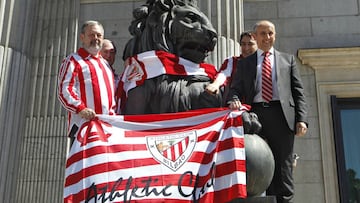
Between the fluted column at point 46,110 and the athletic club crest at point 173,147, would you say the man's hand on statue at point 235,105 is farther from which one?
the fluted column at point 46,110

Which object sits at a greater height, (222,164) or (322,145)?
(322,145)

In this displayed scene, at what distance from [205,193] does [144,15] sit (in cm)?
211

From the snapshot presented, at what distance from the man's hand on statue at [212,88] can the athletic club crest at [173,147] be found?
0.50 metres

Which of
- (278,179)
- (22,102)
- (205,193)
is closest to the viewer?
(205,193)

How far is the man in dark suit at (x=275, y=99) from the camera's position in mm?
4039

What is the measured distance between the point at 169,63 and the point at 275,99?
1.03 m

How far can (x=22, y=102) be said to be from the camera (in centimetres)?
898

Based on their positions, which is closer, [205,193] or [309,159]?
[205,193]

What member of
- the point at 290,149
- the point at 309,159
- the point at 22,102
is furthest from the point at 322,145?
the point at 22,102

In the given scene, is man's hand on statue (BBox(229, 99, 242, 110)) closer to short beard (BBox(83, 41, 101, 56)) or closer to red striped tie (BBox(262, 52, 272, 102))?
red striped tie (BBox(262, 52, 272, 102))

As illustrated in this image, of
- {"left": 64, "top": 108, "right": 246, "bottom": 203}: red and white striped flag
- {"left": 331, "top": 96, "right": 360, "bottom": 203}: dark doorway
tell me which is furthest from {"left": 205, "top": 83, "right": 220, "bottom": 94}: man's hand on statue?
{"left": 331, "top": 96, "right": 360, "bottom": 203}: dark doorway

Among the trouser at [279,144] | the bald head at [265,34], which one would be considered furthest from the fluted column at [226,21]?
the trouser at [279,144]

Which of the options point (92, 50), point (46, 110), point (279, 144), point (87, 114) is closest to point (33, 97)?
point (46, 110)

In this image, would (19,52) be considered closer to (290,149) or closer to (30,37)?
(30,37)
